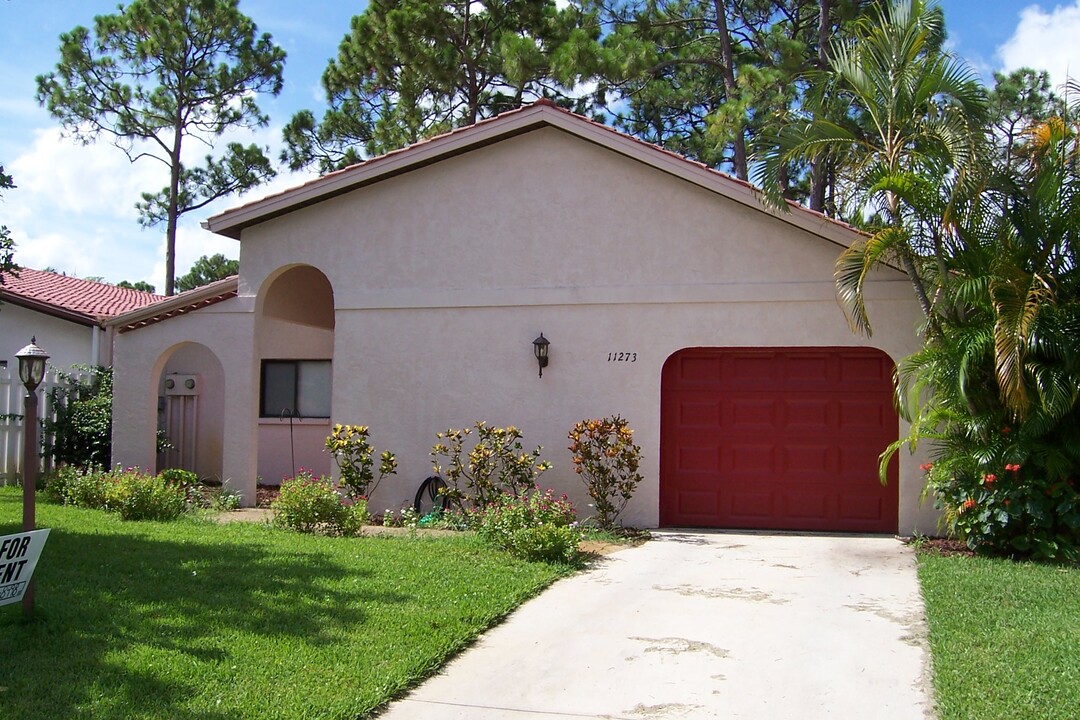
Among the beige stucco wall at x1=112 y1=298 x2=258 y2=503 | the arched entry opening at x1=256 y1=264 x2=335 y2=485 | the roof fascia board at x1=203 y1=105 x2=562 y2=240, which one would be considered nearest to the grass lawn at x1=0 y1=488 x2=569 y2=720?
the beige stucco wall at x1=112 y1=298 x2=258 y2=503

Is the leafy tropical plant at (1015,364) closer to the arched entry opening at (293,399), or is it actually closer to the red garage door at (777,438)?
the red garage door at (777,438)

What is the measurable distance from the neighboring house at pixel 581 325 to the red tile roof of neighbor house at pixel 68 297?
13.3 feet

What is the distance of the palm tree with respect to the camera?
31.6 feet

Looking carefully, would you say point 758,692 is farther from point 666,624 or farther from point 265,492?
point 265,492

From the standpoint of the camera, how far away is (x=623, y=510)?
11883 millimetres

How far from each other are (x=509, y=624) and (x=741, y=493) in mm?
5468

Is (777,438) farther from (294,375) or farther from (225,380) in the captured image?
(294,375)

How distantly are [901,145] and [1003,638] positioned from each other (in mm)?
5429

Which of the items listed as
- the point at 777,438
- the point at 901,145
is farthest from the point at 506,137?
the point at 777,438

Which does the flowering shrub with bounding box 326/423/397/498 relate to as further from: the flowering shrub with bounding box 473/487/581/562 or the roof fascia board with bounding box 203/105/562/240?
the roof fascia board with bounding box 203/105/562/240

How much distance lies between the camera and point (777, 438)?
11.7m

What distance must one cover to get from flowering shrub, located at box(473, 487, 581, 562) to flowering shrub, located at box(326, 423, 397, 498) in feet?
7.45

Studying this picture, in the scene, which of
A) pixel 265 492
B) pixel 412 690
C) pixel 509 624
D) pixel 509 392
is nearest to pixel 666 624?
pixel 509 624

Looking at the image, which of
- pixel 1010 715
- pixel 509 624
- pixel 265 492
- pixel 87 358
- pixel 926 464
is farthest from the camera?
pixel 87 358
